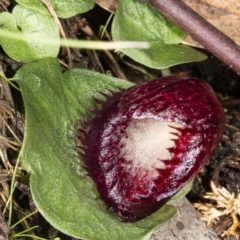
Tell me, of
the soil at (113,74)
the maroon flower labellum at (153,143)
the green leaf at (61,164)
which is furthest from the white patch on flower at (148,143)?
the soil at (113,74)

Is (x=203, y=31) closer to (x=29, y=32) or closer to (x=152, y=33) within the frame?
(x=152, y=33)

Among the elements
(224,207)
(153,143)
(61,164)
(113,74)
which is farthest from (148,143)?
(113,74)

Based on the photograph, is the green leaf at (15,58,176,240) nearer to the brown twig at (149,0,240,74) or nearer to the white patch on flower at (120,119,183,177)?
the white patch on flower at (120,119,183,177)

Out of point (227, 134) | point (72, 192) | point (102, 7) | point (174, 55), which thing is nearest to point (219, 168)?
point (227, 134)

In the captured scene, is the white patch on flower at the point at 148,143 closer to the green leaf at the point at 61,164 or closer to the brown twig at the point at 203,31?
the green leaf at the point at 61,164

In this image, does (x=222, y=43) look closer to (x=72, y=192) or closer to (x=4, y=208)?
(x=72, y=192)

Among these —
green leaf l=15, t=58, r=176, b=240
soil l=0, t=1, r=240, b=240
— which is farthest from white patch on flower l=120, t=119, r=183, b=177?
soil l=0, t=1, r=240, b=240
